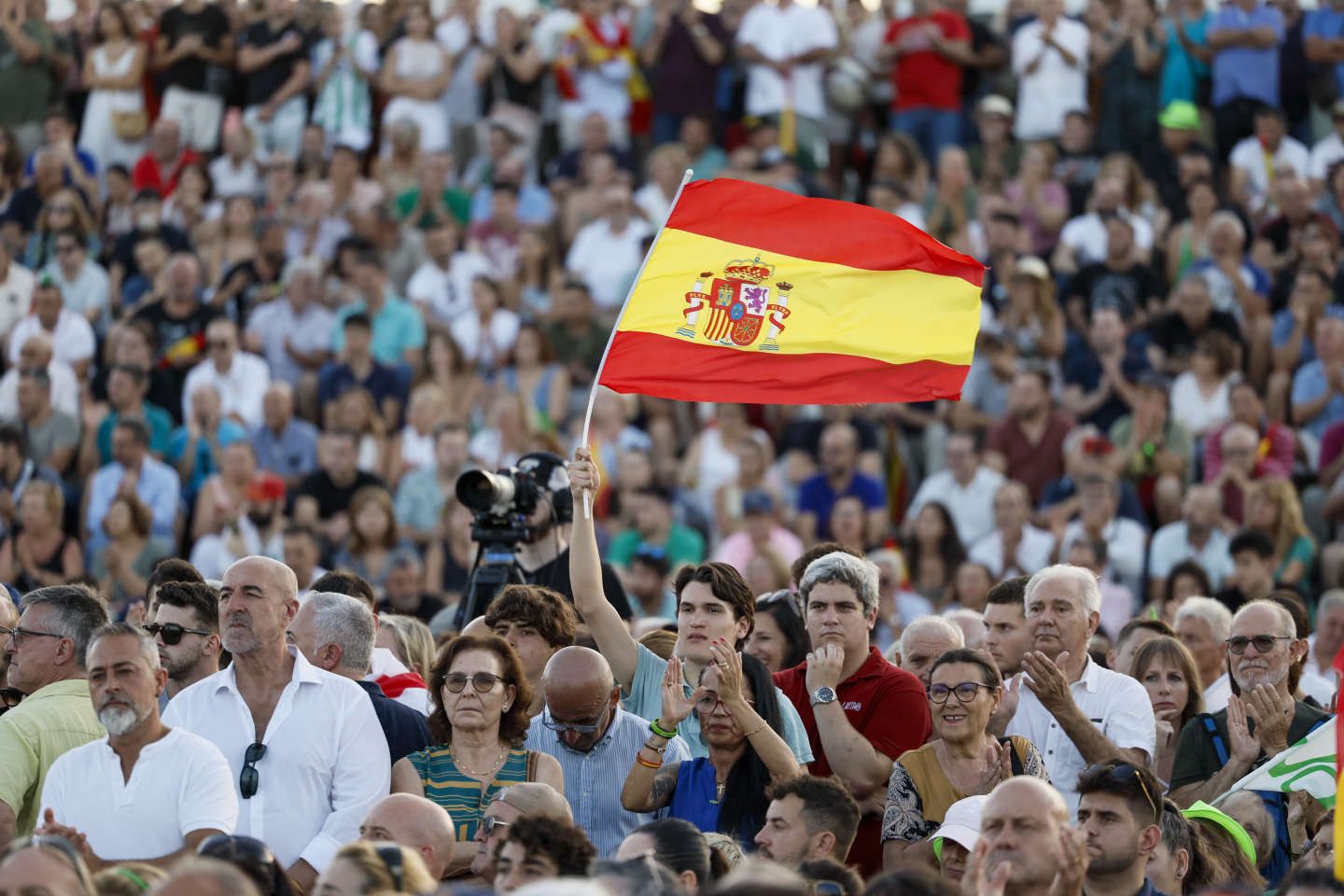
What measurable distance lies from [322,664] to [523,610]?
808mm

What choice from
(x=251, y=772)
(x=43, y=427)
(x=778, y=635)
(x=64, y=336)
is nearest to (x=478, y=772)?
(x=251, y=772)

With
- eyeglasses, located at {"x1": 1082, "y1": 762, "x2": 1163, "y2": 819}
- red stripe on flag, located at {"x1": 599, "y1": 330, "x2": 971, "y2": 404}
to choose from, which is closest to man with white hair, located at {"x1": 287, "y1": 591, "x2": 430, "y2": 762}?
red stripe on flag, located at {"x1": 599, "y1": 330, "x2": 971, "y2": 404}

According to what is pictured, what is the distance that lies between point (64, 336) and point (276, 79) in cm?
419

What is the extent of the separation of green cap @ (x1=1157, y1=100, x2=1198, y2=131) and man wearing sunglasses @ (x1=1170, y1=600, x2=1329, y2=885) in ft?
32.5

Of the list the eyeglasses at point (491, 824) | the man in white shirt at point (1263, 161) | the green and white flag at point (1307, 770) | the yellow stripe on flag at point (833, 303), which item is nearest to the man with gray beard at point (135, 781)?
the eyeglasses at point (491, 824)

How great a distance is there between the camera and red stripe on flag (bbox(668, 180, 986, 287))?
9492 mm

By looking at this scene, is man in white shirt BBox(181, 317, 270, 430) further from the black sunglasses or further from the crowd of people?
the black sunglasses

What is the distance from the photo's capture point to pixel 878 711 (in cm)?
850

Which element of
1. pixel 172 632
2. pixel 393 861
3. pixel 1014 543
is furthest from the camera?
pixel 1014 543

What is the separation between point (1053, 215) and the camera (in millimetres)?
17922

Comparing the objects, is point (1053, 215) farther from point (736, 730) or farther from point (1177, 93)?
point (736, 730)

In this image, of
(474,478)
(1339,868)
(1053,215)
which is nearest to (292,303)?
(1053,215)

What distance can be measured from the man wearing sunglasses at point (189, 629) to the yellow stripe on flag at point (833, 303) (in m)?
2.16

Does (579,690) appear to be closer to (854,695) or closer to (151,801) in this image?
(854,695)
